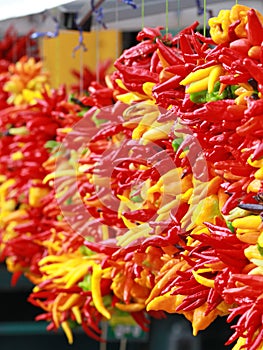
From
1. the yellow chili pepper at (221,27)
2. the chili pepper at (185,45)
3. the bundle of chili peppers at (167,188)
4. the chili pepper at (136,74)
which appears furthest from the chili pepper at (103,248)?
the yellow chili pepper at (221,27)

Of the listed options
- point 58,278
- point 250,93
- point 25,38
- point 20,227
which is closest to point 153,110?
point 250,93

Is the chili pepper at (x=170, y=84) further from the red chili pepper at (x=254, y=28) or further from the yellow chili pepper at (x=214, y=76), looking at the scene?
the red chili pepper at (x=254, y=28)

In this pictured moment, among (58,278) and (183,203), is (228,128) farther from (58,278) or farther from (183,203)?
(58,278)

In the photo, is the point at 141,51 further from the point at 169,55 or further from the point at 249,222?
the point at 249,222

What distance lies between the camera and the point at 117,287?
2174mm

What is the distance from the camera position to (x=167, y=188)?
1738mm

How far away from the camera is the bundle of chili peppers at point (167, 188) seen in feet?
4.84

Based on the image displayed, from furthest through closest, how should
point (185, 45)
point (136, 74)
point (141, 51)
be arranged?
point (141, 51), point (136, 74), point (185, 45)

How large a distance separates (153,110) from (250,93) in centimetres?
44

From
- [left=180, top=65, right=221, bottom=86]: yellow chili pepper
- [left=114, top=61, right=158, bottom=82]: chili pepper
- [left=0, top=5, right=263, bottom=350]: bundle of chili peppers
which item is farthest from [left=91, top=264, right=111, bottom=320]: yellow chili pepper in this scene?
[left=180, top=65, right=221, bottom=86]: yellow chili pepper

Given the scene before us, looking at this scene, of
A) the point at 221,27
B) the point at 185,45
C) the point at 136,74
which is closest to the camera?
the point at 221,27

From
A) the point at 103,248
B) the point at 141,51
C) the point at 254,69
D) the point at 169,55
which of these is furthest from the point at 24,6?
the point at 254,69

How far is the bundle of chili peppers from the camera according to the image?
1476 mm

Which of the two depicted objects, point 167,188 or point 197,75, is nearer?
point 197,75
